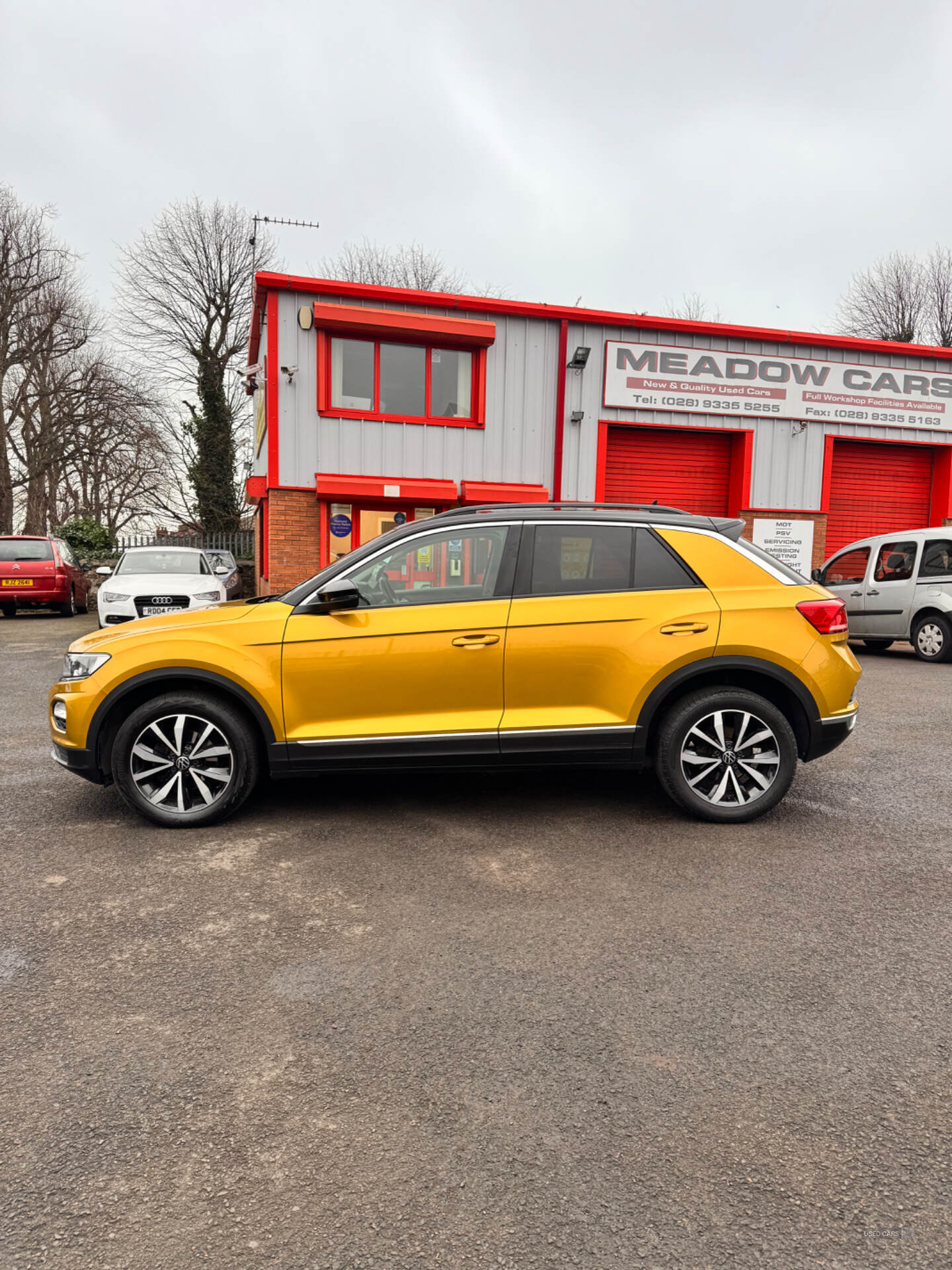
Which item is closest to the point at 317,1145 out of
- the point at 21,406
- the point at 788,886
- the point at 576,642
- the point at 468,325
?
the point at 788,886

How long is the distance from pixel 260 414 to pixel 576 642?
16.5m

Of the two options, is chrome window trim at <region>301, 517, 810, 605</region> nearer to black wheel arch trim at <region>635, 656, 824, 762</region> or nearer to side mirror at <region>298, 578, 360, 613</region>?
side mirror at <region>298, 578, 360, 613</region>

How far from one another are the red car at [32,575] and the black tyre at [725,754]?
50.7ft

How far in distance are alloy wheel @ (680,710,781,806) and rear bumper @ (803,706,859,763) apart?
229 mm

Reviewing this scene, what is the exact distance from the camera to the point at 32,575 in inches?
642

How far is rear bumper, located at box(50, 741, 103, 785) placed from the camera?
14.2ft

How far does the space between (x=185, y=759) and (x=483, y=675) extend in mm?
1649

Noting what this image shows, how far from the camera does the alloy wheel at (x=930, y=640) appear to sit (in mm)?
11312

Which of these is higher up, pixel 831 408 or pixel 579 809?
pixel 831 408

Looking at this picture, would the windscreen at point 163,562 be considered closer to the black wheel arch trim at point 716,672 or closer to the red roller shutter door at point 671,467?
the red roller shutter door at point 671,467

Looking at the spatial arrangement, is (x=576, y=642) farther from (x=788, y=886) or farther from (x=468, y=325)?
(x=468, y=325)

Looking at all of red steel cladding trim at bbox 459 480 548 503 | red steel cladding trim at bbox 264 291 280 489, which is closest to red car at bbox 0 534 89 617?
red steel cladding trim at bbox 264 291 280 489

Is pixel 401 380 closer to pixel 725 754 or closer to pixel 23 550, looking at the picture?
pixel 23 550

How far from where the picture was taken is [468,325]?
15.4 metres
